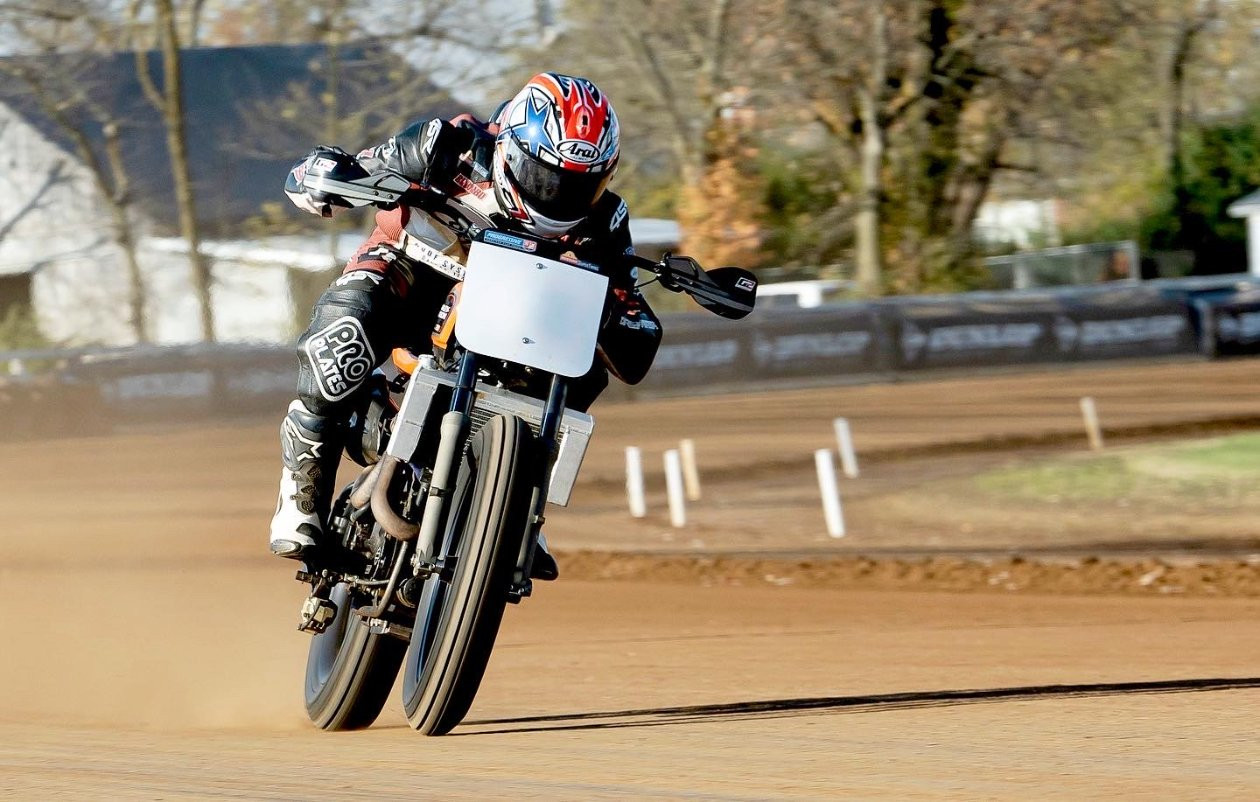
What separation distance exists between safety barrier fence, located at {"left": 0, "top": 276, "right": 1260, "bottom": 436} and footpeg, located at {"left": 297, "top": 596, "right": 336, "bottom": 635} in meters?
17.4

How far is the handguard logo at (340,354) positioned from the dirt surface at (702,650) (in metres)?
1.21

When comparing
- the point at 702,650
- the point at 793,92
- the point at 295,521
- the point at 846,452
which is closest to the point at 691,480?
the point at 846,452

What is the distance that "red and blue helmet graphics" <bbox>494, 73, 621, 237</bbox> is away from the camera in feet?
18.9

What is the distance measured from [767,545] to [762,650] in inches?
254

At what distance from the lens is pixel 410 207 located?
20.4ft

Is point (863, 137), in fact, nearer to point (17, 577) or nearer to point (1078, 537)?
point (1078, 537)

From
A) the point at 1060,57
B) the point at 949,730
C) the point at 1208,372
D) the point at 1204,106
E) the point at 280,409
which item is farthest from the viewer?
the point at 1204,106

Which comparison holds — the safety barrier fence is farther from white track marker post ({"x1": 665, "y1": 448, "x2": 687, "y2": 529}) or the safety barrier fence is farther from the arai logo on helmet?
the arai logo on helmet

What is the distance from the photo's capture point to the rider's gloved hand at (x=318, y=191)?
19.4 ft

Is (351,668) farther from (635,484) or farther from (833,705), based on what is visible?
(635,484)

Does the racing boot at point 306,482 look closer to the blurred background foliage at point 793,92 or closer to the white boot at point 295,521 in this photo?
the white boot at point 295,521

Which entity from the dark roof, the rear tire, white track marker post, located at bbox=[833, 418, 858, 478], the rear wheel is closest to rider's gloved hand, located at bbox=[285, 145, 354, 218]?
the rear wheel

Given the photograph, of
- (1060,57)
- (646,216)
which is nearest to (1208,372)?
(1060,57)

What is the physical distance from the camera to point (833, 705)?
270 inches
